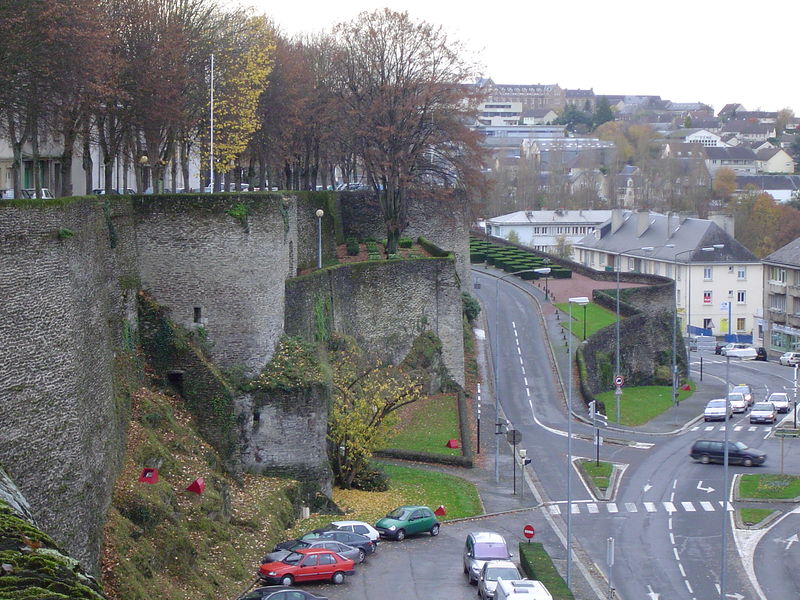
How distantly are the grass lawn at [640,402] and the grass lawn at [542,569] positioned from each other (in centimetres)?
2304

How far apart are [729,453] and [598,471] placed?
6212mm

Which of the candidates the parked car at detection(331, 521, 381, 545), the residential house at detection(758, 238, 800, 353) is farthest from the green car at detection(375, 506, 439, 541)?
the residential house at detection(758, 238, 800, 353)

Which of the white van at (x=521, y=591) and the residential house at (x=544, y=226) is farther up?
the residential house at (x=544, y=226)

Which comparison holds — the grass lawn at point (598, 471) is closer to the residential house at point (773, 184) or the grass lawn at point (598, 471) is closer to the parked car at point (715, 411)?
the parked car at point (715, 411)

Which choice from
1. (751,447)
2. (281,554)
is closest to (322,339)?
(281,554)

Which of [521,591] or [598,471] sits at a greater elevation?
[521,591]

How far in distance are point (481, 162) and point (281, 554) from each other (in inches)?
1356

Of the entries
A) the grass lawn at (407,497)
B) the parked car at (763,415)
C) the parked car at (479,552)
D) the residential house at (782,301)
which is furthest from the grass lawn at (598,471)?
the residential house at (782,301)

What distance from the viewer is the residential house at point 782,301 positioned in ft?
289

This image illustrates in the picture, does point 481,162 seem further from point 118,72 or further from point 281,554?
point 281,554

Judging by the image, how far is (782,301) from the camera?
295ft

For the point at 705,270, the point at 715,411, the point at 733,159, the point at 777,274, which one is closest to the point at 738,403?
the point at 715,411

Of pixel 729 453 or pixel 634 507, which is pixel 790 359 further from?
pixel 634 507

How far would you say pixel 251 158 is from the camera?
5797 centimetres
